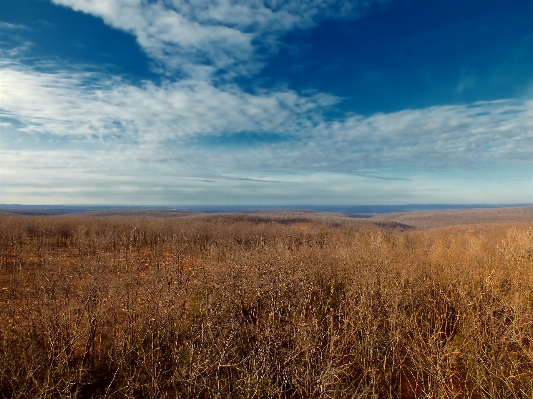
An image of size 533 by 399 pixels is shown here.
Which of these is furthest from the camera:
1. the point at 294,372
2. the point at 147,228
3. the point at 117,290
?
the point at 147,228

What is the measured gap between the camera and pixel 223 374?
7.25 meters

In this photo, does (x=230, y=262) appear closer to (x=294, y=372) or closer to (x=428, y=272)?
(x=294, y=372)

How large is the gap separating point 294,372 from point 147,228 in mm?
49217

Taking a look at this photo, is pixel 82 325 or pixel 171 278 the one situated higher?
pixel 171 278

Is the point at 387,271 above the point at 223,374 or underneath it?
above

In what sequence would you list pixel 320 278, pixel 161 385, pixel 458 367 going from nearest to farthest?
pixel 161 385 → pixel 458 367 → pixel 320 278

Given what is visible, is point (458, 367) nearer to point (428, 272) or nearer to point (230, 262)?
point (428, 272)

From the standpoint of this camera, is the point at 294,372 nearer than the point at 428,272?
Yes

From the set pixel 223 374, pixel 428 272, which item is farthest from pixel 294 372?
pixel 428 272

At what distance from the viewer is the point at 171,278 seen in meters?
10.4

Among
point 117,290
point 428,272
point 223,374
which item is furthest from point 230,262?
point 428,272

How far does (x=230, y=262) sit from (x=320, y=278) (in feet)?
16.2

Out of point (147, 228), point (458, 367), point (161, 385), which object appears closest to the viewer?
point (161, 385)

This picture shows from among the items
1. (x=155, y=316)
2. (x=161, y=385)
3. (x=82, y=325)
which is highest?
(x=155, y=316)
